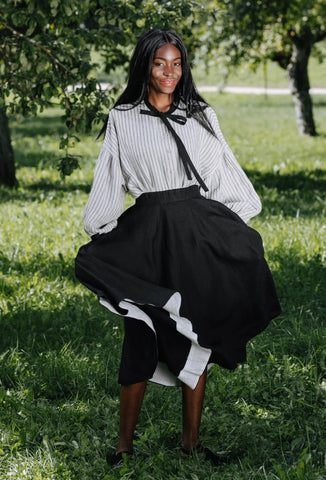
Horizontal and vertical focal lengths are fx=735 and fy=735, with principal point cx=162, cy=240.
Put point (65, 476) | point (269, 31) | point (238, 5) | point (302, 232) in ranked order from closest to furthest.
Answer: point (65, 476)
point (302, 232)
point (238, 5)
point (269, 31)

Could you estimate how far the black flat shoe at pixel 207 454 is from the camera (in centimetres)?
340

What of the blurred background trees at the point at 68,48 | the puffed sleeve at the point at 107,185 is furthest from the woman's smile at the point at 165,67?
the blurred background trees at the point at 68,48

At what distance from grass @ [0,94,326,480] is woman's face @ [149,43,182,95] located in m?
1.69

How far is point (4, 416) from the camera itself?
3.84 m

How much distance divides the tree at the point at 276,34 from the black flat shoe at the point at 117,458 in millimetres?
8655

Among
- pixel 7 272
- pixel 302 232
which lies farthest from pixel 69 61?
pixel 302 232

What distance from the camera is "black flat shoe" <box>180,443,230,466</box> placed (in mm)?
3396

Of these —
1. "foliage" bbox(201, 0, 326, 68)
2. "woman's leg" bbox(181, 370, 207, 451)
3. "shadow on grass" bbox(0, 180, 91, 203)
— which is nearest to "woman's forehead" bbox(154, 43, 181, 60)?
"woman's leg" bbox(181, 370, 207, 451)

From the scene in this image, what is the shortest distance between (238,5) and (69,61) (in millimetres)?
7639

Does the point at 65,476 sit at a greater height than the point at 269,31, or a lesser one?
lesser

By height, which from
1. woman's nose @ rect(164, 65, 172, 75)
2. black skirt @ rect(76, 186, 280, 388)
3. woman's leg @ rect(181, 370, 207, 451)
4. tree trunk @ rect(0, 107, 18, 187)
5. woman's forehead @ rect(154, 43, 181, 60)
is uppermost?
woman's forehead @ rect(154, 43, 181, 60)

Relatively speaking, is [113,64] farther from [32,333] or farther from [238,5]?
[238,5]

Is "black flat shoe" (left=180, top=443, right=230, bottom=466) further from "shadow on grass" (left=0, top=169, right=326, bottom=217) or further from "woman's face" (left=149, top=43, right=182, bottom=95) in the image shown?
"shadow on grass" (left=0, top=169, right=326, bottom=217)

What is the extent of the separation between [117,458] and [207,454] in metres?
0.42
